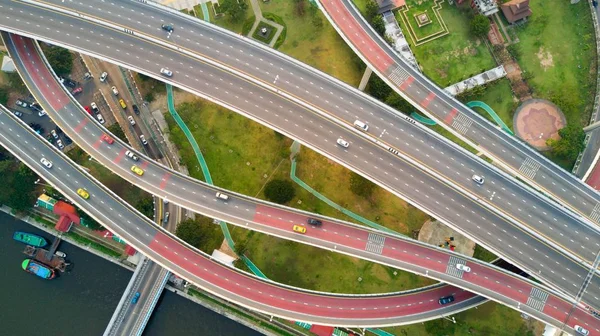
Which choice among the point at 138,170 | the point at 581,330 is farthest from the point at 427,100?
the point at 138,170

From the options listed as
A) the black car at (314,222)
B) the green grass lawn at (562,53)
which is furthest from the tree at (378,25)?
the black car at (314,222)

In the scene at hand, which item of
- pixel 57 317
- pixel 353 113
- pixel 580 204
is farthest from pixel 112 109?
pixel 580 204

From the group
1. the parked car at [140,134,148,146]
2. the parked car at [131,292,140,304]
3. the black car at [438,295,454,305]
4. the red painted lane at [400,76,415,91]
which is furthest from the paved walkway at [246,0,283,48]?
the black car at [438,295,454,305]

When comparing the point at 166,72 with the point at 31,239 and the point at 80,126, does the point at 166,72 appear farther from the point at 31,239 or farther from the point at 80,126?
the point at 31,239

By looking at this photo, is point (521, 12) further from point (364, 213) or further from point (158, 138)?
point (158, 138)

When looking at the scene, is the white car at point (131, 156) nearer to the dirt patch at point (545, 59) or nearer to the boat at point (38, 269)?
the boat at point (38, 269)

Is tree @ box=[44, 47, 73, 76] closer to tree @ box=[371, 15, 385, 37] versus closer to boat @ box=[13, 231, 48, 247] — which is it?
boat @ box=[13, 231, 48, 247]

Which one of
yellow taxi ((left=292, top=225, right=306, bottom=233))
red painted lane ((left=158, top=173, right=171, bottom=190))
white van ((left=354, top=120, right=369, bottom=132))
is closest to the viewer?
yellow taxi ((left=292, top=225, right=306, bottom=233))
